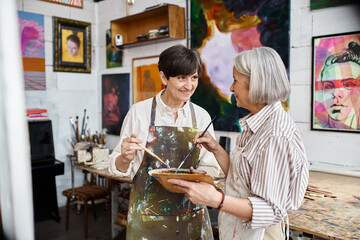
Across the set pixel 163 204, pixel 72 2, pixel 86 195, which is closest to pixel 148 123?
pixel 163 204

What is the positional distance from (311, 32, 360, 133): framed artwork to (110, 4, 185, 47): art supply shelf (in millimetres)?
1680

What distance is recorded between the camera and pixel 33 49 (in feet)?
15.4

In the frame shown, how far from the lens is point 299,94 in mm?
3105

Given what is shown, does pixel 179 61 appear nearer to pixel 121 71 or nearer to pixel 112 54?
pixel 121 71

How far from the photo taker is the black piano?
14.2ft

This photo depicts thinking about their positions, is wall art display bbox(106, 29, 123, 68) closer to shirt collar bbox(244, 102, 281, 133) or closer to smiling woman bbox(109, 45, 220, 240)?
smiling woman bbox(109, 45, 220, 240)

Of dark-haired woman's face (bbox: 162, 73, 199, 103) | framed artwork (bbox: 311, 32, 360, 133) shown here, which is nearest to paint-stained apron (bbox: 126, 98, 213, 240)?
dark-haired woman's face (bbox: 162, 73, 199, 103)

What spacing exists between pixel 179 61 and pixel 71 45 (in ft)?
12.4

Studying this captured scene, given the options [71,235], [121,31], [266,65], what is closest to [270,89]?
[266,65]

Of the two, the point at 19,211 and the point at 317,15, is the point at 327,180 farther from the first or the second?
the point at 19,211

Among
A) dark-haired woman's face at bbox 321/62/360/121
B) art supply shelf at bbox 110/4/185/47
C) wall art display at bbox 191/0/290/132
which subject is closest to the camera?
dark-haired woman's face at bbox 321/62/360/121

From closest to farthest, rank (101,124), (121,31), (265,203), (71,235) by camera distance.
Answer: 1. (265,203)
2. (71,235)
3. (121,31)
4. (101,124)

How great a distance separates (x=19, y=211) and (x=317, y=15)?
3142mm

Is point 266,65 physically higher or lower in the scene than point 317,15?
lower
